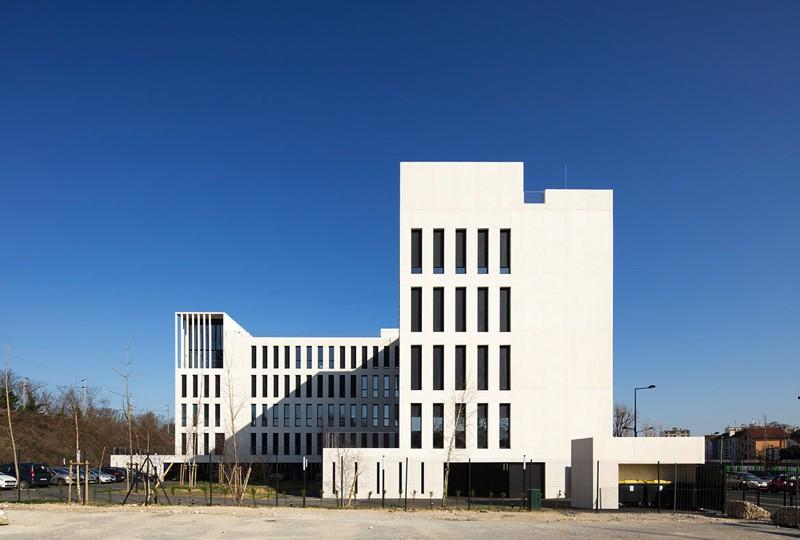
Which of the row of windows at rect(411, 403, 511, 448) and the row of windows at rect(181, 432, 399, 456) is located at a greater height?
the row of windows at rect(411, 403, 511, 448)

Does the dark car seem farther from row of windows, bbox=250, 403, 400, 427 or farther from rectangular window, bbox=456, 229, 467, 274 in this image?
row of windows, bbox=250, 403, 400, 427

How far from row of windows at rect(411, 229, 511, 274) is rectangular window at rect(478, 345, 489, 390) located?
6.01 metres

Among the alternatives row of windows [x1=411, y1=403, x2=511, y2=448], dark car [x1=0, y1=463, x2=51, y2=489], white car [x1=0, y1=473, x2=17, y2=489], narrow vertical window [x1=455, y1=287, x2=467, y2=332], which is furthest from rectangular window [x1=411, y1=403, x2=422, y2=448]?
white car [x1=0, y1=473, x2=17, y2=489]

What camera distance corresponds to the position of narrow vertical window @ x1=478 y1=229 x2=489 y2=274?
56.5 meters

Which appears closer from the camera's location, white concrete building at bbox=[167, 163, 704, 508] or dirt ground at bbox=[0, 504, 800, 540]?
dirt ground at bbox=[0, 504, 800, 540]

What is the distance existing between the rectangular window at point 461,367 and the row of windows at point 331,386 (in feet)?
131

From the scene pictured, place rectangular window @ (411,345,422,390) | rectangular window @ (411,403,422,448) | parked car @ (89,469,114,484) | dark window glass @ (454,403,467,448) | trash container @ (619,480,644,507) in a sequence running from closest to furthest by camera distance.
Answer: trash container @ (619,480,644,507), dark window glass @ (454,403,467,448), rectangular window @ (411,403,422,448), rectangular window @ (411,345,422,390), parked car @ (89,469,114,484)

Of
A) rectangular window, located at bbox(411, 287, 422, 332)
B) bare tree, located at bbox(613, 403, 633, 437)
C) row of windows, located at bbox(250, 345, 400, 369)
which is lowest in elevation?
bare tree, located at bbox(613, 403, 633, 437)

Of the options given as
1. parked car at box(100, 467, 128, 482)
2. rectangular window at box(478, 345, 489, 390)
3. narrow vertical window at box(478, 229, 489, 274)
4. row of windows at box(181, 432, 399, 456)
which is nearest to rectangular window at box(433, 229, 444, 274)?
narrow vertical window at box(478, 229, 489, 274)

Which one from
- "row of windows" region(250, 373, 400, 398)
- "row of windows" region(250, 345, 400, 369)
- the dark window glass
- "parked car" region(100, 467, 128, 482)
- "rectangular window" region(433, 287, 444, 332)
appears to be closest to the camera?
the dark window glass

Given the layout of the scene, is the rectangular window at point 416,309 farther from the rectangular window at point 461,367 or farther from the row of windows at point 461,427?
the row of windows at point 461,427

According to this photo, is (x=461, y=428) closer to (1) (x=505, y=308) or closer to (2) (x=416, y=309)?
(2) (x=416, y=309)

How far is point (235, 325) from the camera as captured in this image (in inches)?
3760

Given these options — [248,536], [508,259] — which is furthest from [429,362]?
[248,536]
